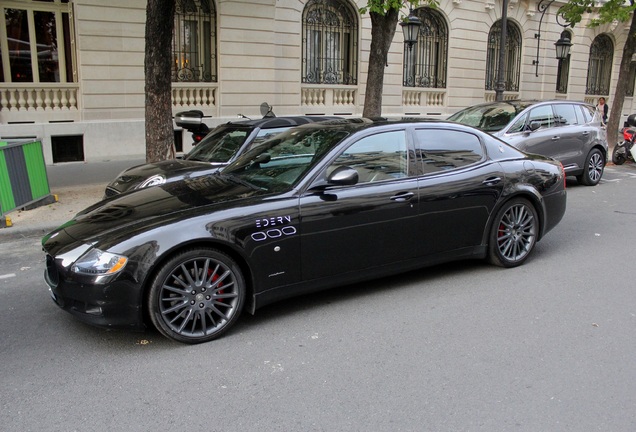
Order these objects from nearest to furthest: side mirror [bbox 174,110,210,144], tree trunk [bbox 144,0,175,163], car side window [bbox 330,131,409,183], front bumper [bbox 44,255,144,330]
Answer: front bumper [bbox 44,255,144,330] < car side window [bbox 330,131,409,183] < tree trunk [bbox 144,0,175,163] < side mirror [bbox 174,110,210,144]

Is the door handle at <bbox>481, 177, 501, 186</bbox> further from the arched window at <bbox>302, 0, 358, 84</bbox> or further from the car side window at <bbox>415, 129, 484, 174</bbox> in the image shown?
the arched window at <bbox>302, 0, 358, 84</bbox>

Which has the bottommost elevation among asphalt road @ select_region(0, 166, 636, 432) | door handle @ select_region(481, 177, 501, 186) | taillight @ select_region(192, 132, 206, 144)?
asphalt road @ select_region(0, 166, 636, 432)

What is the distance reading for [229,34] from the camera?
1602cm

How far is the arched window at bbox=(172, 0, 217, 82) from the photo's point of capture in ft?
51.3

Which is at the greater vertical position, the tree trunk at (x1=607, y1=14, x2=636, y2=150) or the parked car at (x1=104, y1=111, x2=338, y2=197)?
the tree trunk at (x1=607, y1=14, x2=636, y2=150)

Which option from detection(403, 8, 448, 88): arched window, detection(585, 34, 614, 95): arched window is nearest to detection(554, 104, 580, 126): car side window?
detection(403, 8, 448, 88): arched window

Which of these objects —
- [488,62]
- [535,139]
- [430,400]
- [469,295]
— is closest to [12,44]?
[535,139]

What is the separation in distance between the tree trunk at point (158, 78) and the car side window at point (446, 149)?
574 cm

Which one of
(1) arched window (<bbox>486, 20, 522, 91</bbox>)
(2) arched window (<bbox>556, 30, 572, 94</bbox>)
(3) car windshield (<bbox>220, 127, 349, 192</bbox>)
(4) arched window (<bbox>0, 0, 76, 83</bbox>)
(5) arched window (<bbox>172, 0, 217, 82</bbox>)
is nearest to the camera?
(3) car windshield (<bbox>220, 127, 349, 192</bbox>)

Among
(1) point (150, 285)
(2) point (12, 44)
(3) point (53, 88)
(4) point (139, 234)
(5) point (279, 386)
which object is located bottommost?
(5) point (279, 386)

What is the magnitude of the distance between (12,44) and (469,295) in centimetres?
1350

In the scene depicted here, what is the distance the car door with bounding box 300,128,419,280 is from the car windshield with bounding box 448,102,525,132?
19.3ft

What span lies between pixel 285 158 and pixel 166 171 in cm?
283

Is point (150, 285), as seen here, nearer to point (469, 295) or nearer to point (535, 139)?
point (469, 295)
